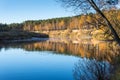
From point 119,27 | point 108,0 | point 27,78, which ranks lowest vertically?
point 27,78

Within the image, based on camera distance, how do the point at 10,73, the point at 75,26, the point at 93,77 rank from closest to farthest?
the point at 93,77, the point at 10,73, the point at 75,26

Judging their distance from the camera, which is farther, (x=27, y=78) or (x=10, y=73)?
(x=10, y=73)

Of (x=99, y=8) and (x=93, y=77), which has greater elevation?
(x=99, y=8)

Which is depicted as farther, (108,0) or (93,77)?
(93,77)

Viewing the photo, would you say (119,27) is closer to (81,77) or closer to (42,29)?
(81,77)

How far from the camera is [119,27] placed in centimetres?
1777

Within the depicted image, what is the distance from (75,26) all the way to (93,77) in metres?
144

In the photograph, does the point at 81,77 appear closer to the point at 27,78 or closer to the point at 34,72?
the point at 27,78

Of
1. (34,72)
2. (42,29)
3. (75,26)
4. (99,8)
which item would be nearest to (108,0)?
(99,8)

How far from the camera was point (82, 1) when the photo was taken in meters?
12.3

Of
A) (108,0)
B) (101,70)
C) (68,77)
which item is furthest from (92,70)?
(108,0)

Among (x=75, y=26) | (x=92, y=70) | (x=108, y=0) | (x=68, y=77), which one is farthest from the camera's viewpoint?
(x=75, y=26)

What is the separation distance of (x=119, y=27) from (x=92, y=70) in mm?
3730

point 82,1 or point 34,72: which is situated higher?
point 82,1
